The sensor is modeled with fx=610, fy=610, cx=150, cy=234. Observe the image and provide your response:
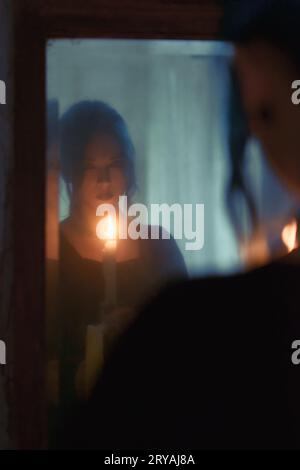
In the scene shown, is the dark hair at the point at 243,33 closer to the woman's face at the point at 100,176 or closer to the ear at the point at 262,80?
the ear at the point at 262,80

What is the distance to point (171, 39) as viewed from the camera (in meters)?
1.39

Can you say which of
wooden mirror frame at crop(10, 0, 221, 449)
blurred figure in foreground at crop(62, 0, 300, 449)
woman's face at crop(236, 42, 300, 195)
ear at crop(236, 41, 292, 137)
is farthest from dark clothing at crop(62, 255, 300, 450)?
ear at crop(236, 41, 292, 137)

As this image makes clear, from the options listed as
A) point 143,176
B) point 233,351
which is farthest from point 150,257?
point 233,351

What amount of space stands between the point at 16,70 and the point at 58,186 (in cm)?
27

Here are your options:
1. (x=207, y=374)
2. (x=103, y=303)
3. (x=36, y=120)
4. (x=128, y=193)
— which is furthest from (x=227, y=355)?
(x=36, y=120)

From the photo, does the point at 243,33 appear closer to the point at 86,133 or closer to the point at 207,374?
the point at 86,133

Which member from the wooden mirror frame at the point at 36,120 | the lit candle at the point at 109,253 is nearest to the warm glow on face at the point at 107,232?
the lit candle at the point at 109,253

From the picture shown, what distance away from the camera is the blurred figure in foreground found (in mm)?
1388

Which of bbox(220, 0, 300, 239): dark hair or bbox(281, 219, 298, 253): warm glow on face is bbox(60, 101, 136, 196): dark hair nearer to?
bbox(220, 0, 300, 239): dark hair

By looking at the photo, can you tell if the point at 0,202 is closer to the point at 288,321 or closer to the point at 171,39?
the point at 171,39

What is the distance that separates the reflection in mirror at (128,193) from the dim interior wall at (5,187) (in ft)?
0.29

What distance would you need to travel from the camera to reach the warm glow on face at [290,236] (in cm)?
141

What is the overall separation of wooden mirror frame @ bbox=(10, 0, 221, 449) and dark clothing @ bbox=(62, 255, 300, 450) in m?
0.13

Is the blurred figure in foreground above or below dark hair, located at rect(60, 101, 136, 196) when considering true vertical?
below
